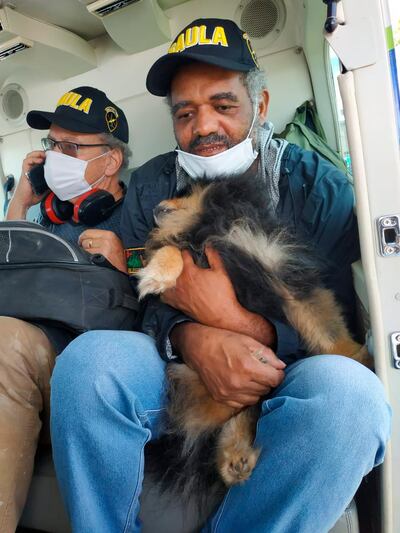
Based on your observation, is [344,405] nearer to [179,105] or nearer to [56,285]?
[56,285]

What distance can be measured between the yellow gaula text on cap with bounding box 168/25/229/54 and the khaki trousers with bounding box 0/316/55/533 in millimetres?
1205

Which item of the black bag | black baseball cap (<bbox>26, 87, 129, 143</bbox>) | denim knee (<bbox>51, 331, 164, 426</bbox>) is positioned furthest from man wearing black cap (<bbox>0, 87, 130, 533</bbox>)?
denim knee (<bbox>51, 331, 164, 426</bbox>)

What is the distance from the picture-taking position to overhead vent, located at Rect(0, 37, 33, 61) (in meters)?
2.43

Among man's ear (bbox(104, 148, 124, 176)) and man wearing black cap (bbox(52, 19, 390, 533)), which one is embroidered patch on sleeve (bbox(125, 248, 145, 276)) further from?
man's ear (bbox(104, 148, 124, 176))

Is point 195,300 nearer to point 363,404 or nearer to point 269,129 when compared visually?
point 363,404

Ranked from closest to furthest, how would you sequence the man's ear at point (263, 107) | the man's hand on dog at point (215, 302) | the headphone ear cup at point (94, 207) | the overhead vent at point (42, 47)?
the man's hand on dog at point (215, 302)
the man's ear at point (263, 107)
the headphone ear cup at point (94, 207)
the overhead vent at point (42, 47)

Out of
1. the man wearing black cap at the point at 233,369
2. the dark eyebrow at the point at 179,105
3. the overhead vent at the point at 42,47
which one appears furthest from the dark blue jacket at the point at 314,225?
the overhead vent at the point at 42,47

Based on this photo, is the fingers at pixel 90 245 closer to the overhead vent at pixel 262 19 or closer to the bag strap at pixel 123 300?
the bag strap at pixel 123 300

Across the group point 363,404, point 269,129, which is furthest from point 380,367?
point 269,129

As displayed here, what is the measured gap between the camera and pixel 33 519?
4.87 feet

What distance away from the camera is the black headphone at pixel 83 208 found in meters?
2.16

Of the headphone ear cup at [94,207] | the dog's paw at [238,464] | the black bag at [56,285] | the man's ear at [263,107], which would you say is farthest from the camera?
the headphone ear cup at [94,207]

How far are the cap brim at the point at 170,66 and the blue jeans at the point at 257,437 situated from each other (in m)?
1.03

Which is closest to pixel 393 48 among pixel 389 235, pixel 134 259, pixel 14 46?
pixel 389 235
